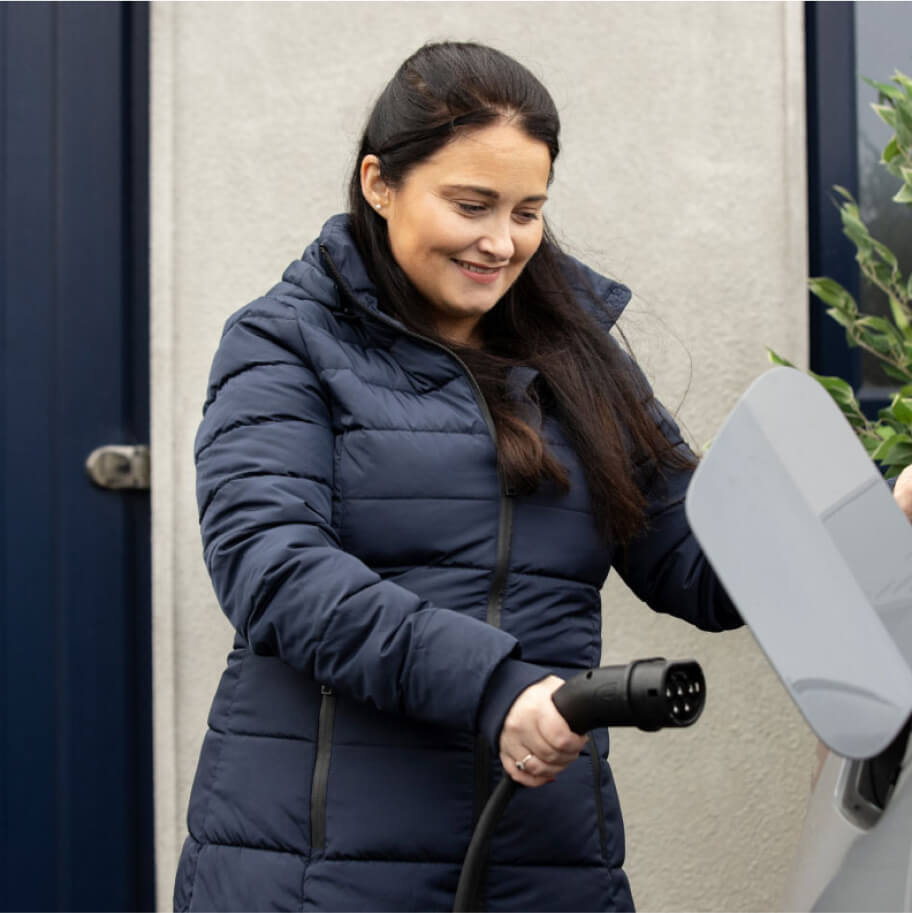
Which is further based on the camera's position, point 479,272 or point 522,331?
point 522,331

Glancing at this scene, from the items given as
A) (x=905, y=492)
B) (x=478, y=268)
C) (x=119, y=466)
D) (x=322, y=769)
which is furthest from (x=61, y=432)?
(x=905, y=492)

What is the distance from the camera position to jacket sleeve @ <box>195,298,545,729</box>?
1.41m

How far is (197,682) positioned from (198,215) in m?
0.99

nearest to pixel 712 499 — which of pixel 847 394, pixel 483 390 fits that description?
pixel 483 390

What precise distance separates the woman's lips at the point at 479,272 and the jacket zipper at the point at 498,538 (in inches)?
4.3

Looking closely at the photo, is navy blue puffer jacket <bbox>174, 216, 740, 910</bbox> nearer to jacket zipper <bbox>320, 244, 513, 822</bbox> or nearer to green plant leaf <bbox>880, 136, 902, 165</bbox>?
jacket zipper <bbox>320, 244, 513, 822</bbox>

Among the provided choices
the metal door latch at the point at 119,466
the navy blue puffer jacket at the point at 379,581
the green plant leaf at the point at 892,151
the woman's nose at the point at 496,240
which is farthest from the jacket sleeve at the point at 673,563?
the metal door latch at the point at 119,466

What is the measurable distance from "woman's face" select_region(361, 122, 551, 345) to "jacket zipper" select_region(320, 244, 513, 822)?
3.9 inches

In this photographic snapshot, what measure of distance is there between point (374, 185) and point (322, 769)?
804 millimetres

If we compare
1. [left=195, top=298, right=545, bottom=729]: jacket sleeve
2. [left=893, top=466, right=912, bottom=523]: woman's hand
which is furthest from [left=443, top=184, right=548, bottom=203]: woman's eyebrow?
[left=893, top=466, right=912, bottom=523]: woman's hand

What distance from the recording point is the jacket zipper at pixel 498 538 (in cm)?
161

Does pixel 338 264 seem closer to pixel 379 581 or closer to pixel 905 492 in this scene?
pixel 379 581

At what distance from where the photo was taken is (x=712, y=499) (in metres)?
1.04

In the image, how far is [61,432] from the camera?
290cm
